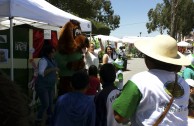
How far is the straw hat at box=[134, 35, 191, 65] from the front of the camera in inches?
102

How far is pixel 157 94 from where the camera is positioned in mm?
2488

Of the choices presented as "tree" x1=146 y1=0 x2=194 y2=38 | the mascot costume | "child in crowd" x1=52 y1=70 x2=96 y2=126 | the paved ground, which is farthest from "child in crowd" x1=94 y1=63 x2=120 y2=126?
"tree" x1=146 y1=0 x2=194 y2=38

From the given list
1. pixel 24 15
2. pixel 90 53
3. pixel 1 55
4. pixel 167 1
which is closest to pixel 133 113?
pixel 24 15

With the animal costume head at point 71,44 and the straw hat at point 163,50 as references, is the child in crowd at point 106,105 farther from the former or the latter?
the animal costume head at point 71,44

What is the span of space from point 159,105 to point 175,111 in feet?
0.44

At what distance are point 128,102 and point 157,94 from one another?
0.20m

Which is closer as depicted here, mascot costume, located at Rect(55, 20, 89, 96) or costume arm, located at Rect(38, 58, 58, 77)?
mascot costume, located at Rect(55, 20, 89, 96)

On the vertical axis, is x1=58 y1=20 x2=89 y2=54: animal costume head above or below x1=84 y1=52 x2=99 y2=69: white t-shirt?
above

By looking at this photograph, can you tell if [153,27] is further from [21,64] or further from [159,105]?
[159,105]

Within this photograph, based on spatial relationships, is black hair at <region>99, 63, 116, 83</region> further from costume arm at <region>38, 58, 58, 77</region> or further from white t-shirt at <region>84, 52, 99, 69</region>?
white t-shirt at <region>84, 52, 99, 69</region>

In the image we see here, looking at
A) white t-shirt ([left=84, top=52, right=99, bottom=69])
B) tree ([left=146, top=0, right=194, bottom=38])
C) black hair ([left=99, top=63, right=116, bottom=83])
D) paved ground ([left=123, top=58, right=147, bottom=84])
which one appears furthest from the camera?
tree ([left=146, top=0, right=194, bottom=38])

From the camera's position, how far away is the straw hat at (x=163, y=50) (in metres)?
2.59

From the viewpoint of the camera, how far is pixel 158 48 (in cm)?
266

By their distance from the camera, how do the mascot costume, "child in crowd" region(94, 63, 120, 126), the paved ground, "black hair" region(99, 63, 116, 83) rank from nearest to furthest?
"child in crowd" region(94, 63, 120, 126)
"black hair" region(99, 63, 116, 83)
the mascot costume
the paved ground
